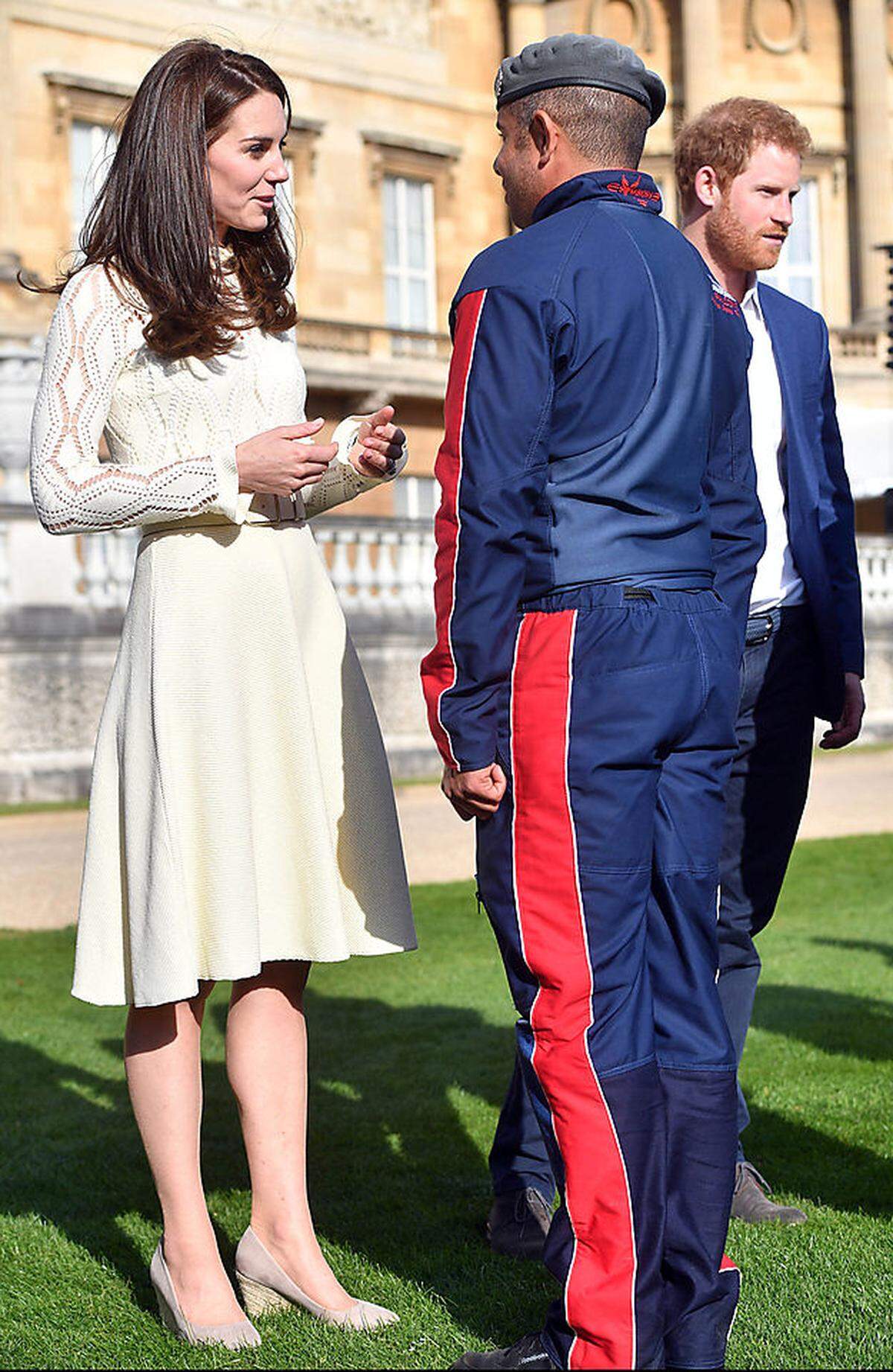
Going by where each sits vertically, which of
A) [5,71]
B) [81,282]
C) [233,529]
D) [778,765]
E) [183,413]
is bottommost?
[778,765]

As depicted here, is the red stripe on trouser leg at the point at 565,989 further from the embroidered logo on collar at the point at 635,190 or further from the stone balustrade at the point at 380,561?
the stone balustrade at the point at 380,561

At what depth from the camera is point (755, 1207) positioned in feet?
12.9

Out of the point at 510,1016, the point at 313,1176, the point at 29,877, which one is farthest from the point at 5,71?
the point at 313,1176

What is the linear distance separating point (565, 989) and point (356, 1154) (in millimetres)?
1935

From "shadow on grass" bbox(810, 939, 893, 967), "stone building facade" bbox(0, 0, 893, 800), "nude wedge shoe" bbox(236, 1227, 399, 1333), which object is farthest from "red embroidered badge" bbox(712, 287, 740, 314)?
"stone building facade" bbox(0, 0, 893, 800)

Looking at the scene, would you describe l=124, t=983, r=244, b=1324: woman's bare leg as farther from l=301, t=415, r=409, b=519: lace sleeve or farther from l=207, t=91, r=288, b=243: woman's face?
l=207, t=91, r=288, b=243: woman's face

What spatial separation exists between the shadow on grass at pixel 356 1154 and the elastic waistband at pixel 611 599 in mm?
1290

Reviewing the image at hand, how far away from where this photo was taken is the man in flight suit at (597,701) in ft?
9.25

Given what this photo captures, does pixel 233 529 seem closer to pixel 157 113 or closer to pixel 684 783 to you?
pixel 157 113

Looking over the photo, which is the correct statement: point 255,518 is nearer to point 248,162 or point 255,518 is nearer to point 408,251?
point 248,162

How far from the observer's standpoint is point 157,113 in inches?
130

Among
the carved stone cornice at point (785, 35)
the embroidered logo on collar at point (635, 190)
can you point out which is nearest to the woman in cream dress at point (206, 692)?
the embroidered logo on collar at point (635, 190)

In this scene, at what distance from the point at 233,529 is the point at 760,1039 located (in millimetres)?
3083

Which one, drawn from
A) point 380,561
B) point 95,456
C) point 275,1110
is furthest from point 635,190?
point 380,561
